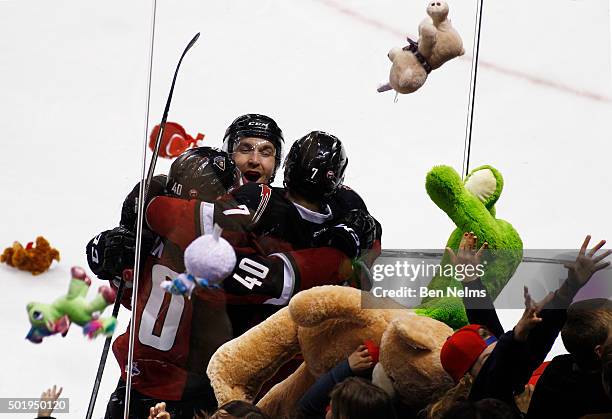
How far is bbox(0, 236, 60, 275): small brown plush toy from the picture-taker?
359 cm

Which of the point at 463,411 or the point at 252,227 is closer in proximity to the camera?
the point at 463,411

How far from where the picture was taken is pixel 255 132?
2.78 m

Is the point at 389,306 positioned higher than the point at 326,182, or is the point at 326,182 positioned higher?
the point at 326,182

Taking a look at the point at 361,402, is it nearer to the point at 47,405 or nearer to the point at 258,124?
the point at 47,405

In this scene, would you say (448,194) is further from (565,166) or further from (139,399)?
(565,166)

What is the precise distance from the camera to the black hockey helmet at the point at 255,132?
2785 millimetres

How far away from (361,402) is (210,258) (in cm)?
40

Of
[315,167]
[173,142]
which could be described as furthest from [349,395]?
[173,142]

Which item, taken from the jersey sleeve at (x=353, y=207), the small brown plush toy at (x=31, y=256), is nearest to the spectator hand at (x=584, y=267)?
the jersey sleeve at (x=353, y=207)

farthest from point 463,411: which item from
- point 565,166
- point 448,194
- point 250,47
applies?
point 250,47

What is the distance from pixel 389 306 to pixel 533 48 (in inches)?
A: 108

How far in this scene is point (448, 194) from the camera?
2516mm

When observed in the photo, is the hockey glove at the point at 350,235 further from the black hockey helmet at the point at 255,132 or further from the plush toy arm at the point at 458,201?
the black hockey helmet at the point at 255,132

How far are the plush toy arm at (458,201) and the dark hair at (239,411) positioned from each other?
625mm
